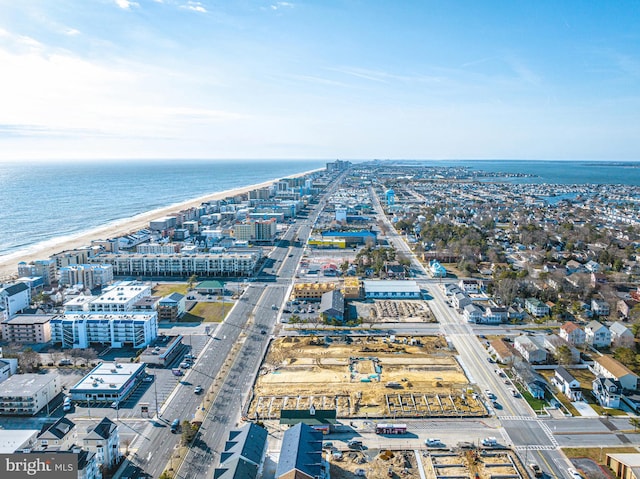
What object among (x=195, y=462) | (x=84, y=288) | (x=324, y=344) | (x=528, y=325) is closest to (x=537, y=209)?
(x=528, y=325)

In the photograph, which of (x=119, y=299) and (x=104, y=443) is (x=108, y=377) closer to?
(x=104, y=443)

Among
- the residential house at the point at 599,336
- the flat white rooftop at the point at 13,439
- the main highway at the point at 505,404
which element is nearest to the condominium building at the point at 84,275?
the flat white rooftop at the point at 13,439

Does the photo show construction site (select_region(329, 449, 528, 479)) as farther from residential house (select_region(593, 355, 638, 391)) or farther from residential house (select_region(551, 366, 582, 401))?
residential house (select_region(593, 355, 638, 391))

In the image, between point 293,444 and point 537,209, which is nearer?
point 293,444

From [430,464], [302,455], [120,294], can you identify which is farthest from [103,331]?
[430,464]

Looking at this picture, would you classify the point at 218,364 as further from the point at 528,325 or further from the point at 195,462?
the point at 528,325

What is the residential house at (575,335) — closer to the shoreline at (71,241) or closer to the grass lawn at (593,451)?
the grass lawn at (593,451)
